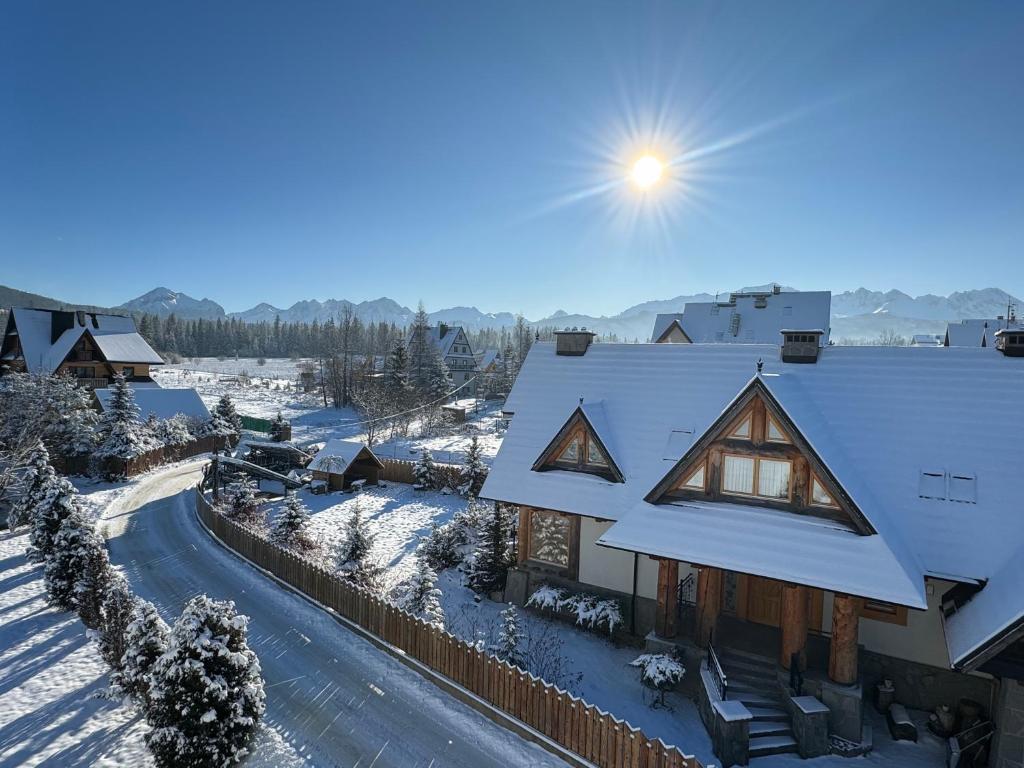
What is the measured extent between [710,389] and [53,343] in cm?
4829

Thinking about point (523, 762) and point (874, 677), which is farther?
point (874, 677)

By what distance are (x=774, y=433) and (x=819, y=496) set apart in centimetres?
168

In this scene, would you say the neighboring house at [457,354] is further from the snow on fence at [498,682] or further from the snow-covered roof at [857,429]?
the snow on fence at [498,682]

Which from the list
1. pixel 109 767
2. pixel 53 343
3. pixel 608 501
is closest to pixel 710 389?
pixel 608 501

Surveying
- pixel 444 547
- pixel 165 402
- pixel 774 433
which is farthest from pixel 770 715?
pixel 165 402

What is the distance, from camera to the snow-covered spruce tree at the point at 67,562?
14.6 m

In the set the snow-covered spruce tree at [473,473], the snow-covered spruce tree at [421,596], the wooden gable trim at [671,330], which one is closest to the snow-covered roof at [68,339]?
the snow-covered spruce tree at [473,473]

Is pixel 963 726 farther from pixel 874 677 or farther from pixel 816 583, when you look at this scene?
pixel 816 583

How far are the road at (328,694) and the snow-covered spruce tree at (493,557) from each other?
16.9 ft

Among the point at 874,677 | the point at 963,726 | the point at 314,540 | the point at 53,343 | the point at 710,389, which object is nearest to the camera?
the point at 963,726

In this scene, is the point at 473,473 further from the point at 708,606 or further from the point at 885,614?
the point at 885,614

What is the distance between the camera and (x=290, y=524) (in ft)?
66.4

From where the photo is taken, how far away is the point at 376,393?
→ 4881 centimetres

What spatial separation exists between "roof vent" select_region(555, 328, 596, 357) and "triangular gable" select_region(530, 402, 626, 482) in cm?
355
